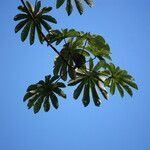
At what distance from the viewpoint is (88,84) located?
722cm

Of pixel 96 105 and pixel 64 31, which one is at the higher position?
pixel 64 31

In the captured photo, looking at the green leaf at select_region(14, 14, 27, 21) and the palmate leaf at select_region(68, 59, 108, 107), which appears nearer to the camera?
the palmate leaf at select_region(68, 59, 108, 107)

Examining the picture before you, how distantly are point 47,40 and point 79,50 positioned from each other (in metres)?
0.79

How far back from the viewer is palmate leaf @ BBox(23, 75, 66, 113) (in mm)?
7418

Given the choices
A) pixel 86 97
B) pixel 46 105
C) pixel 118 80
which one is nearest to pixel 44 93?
pixel 46 105

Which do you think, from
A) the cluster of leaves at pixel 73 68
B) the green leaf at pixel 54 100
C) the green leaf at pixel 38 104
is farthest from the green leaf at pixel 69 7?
the green leaf at pixel 38 104

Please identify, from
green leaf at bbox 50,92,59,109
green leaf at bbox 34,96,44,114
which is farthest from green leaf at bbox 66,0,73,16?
green leaf at bbox 34,96,44,114

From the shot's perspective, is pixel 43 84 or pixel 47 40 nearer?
pixel 47 40

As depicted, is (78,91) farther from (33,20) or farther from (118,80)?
(33,20)

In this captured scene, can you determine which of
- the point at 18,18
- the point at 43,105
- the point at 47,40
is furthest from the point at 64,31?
the point at 43,105

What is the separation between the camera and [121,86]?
24.5 ft

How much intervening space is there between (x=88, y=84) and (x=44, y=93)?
1045 millimetres

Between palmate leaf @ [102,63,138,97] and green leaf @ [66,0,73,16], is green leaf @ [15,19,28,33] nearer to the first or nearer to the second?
green leaf @ [66,0,73,16]

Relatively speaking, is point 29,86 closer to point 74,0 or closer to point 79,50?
point 79,50
